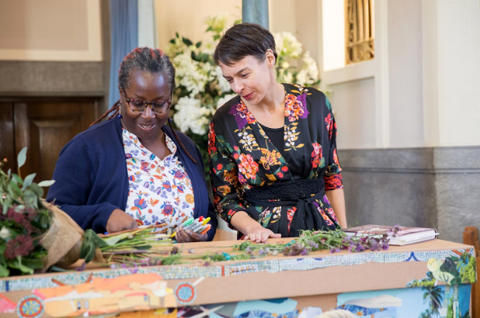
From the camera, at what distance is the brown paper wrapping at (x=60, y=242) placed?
1.43 metres

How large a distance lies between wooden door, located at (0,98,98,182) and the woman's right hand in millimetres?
4193

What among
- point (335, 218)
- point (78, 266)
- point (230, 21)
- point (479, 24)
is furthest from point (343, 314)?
point (230, 21)

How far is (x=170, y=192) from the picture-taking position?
7.24 feet

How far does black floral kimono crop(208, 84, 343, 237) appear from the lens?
239 centimetres

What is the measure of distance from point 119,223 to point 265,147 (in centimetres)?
78

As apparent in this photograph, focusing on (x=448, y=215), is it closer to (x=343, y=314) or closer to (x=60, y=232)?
(x=343, y=314)

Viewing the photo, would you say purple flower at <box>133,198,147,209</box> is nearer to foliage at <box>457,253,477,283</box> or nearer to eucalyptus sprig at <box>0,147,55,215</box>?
eucalyptus sprig at <box>0,147,55,215</box>

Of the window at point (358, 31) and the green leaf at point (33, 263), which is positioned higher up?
the window at point (358, 31)

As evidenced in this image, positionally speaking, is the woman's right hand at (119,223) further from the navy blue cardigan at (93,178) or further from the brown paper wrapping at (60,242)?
the brown paper wrapping at (60,242)

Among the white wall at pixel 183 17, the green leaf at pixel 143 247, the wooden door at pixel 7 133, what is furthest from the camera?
the wooden door at pixel 7 133

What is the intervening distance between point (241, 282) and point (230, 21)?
3815mm

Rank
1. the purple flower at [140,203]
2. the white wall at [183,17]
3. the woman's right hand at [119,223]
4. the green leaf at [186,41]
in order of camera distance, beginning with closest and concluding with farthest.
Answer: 1. the woman's right hand at [119,223]
2. the purple flower at [140,203]
3. the green leaf at [186,41]
4. the white wall at [183,17]

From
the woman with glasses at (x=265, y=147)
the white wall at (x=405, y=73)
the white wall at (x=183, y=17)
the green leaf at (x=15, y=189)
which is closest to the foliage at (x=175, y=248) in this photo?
the green leaf at (x=15, y=189)

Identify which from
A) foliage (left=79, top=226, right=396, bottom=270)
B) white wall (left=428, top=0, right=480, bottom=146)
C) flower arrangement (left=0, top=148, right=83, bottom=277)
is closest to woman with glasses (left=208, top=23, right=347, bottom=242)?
foliage (left=79, top=226, right=396, bottom=270)
